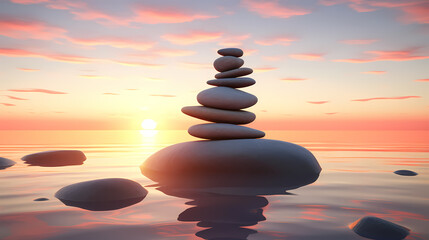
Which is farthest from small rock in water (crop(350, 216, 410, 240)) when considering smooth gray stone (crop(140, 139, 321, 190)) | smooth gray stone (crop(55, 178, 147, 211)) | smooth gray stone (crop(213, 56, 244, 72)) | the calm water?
smooth gray stone (crop(213, 56, 244, 72))

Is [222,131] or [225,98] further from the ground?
[225,98]

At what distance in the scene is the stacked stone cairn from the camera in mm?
9633

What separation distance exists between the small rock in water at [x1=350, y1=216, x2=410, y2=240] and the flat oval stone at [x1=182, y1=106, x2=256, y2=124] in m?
6.15

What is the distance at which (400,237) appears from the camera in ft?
11.9

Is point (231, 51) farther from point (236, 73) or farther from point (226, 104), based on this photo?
point (226, 104)

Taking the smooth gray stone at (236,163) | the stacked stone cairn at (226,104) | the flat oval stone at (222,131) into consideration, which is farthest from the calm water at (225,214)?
the stacked stone cairn at (226,104)

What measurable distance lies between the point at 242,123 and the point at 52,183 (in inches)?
214

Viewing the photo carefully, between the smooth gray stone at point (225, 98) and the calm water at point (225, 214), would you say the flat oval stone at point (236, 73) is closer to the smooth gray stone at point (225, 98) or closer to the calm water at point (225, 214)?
the smooth gray stone at point (225, 98)

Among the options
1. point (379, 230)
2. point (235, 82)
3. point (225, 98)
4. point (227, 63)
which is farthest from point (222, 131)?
point (379, 230)

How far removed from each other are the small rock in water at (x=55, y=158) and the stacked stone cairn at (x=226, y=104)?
16.6 feet

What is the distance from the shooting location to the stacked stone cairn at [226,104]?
9633mm

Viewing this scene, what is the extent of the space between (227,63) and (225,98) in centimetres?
120

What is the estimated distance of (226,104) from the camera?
9.70 meters

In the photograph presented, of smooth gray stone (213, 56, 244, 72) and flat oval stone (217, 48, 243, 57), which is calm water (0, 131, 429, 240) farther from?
flat oval stone (217, 48, 243, 57)
